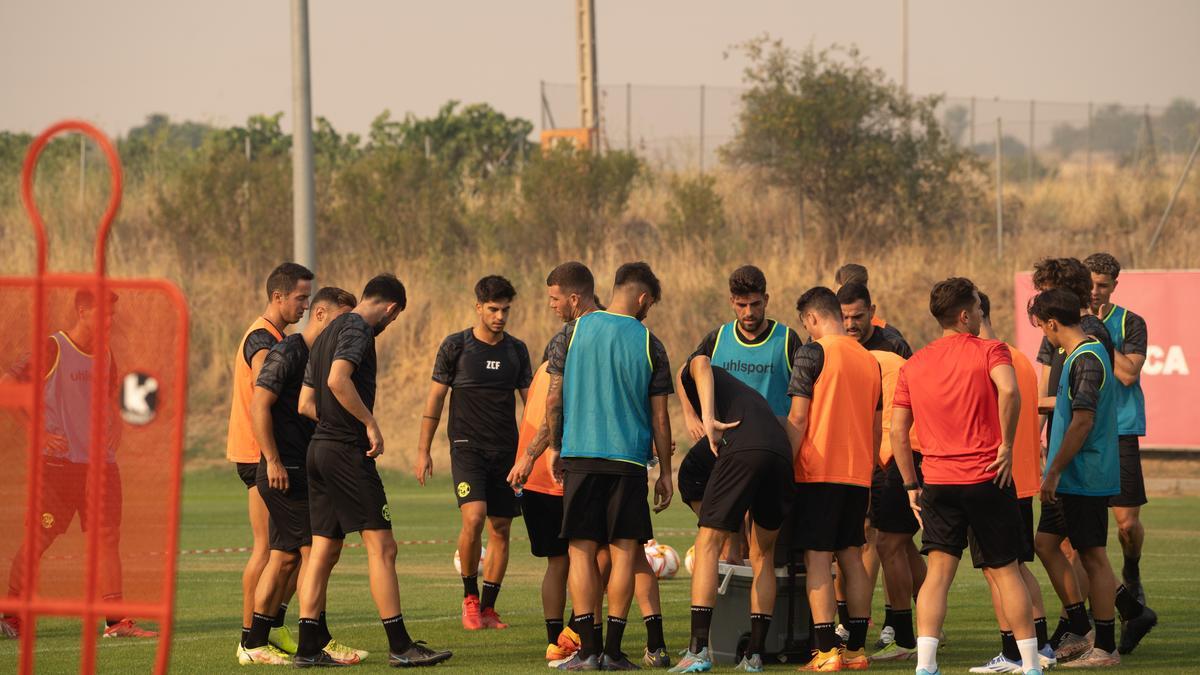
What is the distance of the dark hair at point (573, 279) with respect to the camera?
966 centimetres

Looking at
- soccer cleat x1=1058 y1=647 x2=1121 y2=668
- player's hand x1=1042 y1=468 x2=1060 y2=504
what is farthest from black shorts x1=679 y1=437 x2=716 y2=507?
soccer cleat x1=1058 y1=647 x2=1121 y2=668

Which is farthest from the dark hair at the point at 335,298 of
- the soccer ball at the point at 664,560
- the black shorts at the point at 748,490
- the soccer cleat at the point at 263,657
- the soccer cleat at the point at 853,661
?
the soccer ball at the point at 664,560

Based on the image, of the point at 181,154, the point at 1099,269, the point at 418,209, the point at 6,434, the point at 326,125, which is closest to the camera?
the point at 6,434

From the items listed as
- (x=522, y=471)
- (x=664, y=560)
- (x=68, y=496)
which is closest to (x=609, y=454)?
(x=522, y=471)

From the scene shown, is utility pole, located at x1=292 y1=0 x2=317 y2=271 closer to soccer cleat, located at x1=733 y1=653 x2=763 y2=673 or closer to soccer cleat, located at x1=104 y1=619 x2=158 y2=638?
soccer cleat, located at x1=104 y1=619 x2=158 y2=638

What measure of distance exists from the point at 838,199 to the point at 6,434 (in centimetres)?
3071

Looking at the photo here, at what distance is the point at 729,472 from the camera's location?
895 centimetres

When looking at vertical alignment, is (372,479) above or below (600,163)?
below

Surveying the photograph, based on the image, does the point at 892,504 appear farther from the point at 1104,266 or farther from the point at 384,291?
the point at 384,291

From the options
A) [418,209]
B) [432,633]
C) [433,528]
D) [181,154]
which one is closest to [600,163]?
[418,209]

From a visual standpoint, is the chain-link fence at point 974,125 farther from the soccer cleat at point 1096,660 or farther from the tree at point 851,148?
the soccer cleat at point 1096,660

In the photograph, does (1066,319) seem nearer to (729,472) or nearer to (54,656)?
(729,472)

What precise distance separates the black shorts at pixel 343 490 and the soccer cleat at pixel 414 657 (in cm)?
72

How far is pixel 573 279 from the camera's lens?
9.69 metres
